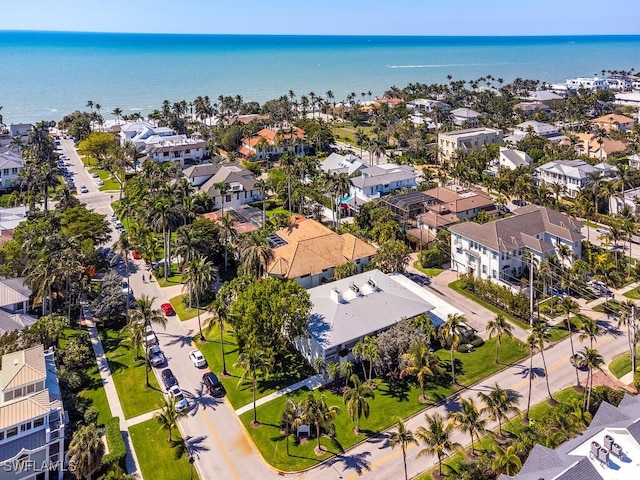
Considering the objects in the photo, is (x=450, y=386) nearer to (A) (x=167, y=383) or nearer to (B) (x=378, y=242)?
(A) (x=167, y=383)

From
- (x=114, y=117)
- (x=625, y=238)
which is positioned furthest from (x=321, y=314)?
(x=114, y=117)

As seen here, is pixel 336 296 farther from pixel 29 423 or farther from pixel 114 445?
pixel 29 423

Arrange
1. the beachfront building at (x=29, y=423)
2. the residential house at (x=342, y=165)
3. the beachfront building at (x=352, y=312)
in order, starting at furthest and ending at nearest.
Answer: the residential house at (x=342, y=165)
the beachfront building at (x=352, y=312)
the beachfront building at (x=29, y=423)

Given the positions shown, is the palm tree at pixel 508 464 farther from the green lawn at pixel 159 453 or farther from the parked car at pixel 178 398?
the parked car at pixel 178 398

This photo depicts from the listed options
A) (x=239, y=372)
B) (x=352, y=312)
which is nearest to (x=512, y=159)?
(x=352, y=312)

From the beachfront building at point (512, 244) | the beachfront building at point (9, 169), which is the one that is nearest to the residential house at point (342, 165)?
the beachfront building at point (512, 244)

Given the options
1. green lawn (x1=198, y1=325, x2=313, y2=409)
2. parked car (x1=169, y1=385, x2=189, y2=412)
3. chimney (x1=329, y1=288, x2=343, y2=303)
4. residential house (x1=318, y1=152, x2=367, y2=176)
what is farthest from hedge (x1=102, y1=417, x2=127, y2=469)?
residential house (x1=318, y1=152, x2=367, y2=176)
